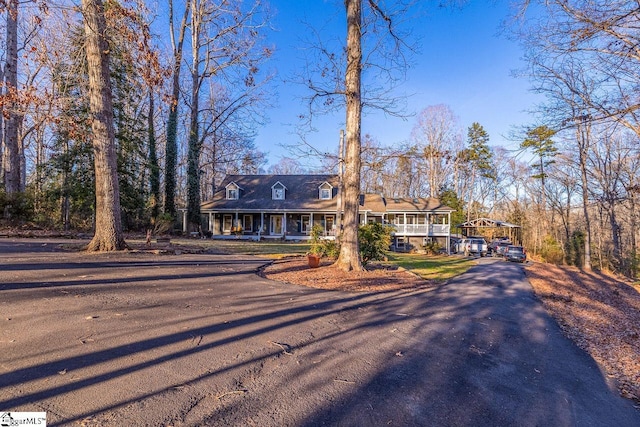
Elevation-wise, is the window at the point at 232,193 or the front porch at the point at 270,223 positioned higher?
the window at the point at 232,193

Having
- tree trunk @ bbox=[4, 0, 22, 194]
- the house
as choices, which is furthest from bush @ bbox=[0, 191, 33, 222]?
the house

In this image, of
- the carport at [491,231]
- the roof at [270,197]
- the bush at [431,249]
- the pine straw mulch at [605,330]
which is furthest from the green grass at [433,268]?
the carport at [491,231]

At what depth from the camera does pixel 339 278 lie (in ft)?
28.3

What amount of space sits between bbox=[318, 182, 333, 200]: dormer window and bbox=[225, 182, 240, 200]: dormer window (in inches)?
320

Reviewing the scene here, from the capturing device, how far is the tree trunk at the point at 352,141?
9.77 meters

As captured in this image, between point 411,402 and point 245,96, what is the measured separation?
2415 centimetres

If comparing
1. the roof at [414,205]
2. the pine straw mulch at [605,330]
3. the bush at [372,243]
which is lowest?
the pine straw mulch at [605,330]

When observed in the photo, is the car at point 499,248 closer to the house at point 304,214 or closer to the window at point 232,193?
the house at point 304,214

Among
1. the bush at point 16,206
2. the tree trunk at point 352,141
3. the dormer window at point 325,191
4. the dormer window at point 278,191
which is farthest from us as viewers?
the dormer window at point 278,191

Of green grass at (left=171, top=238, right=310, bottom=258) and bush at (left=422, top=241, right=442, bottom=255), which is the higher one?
green grass at (left=171, top=238, right=310, bottom=258)

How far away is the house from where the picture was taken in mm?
29609

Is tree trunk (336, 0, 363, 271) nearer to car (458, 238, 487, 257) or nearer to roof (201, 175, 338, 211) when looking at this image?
roof (201, 175, 338, 211)

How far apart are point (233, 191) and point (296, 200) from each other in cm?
637

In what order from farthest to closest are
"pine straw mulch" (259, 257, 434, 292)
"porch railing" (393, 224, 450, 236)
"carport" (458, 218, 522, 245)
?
1. "carport" (458, 218, 522, 245)
2. "porch railing" (393, 224, 450, 236)
3. "pine straw mulch" (259, 257, 434, 292)
